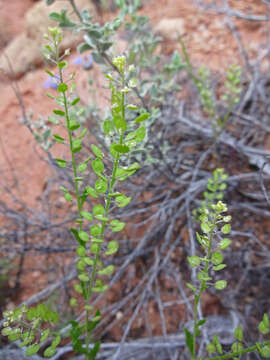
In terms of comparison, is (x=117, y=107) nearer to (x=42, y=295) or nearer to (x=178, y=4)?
(x=42, y=295)

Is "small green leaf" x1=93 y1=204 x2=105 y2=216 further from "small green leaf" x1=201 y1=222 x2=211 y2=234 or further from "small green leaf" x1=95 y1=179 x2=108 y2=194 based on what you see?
"small green leaf" x1=201 y1=222 x2=211 y2=234

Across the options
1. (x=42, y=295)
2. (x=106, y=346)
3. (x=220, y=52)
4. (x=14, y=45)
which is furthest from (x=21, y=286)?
(x=14, y=45)

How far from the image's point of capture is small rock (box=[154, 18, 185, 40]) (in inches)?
114

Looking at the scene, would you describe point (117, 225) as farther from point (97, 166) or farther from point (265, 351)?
point (265, 351)

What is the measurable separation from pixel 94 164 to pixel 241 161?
1.30 metres

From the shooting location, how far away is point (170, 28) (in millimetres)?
2938

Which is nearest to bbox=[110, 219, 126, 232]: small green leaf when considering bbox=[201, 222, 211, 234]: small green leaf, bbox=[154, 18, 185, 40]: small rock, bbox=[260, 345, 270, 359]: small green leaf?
bbox=[201, 222, 211, 234]: small green leaf

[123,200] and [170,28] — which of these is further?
[170,28]

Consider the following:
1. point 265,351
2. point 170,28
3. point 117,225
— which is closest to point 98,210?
point 117,225

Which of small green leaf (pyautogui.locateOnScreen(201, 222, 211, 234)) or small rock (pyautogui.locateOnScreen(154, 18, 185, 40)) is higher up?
small rock (pyautogui.locateOnScreen(154, 18, 185, 40))

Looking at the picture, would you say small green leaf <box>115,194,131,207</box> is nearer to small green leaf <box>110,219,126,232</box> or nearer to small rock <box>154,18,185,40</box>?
small green leaf <box>110,219,126,232</box>

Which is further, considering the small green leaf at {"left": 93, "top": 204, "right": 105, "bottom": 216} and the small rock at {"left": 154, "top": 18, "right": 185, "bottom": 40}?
the small rock at {"left": 154, "top": 18, "right": 185, "bottom": 40}

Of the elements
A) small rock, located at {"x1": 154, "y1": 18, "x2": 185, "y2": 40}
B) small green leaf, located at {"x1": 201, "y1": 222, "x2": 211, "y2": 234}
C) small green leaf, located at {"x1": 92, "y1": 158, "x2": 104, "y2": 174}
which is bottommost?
small green leaf, located at {"x1": 201, "y1": 222, "x2": 211, "y2": 234}

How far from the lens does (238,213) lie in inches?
67.9
